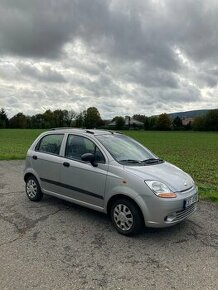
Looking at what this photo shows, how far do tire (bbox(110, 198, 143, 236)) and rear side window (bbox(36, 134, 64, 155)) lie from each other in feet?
5.98

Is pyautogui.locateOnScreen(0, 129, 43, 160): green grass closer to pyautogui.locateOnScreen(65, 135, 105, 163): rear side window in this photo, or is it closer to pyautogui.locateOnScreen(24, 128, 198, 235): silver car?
pyautogui.locateOnScreen(24, 128, 198, 235): silver car

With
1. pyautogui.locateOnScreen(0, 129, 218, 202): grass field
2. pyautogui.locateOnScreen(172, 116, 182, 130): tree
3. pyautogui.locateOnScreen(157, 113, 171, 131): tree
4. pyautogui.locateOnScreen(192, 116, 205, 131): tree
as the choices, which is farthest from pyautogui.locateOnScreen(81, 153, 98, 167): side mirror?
pyautogui.locateOnScreen(172, 116, 182, 130): tree

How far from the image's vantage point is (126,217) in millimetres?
4266

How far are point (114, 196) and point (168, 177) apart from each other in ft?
3.04

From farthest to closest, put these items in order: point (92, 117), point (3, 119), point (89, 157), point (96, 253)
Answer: point (92, 117) < point (3, 119) < point (89, 157) < point (96, 253)

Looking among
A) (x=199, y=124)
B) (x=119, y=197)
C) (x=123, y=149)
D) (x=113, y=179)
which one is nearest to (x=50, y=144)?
(x=123, y=149)

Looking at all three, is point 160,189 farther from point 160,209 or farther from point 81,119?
point 81,119

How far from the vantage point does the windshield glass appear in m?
4.79

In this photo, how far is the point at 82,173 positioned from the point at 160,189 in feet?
4.83

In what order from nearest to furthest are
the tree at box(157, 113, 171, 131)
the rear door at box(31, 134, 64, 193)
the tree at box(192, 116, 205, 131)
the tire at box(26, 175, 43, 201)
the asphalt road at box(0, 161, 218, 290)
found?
the asphalt road at box(0, 161, 218, 290)
the rear door at box(31, 134, 64, 193)
the tire at box(26, 175, 43, 201)
the tree at box(192, 116, 205, 131)
the tree at box(157, 113, 171, 131)

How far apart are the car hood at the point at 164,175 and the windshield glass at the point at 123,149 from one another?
11.7 inches

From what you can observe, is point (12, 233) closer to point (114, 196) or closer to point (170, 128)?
point (114, 196)

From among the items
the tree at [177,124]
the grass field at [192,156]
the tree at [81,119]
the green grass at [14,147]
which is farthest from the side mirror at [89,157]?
the tree at [177,124]

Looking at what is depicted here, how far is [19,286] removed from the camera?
2.91 meters
